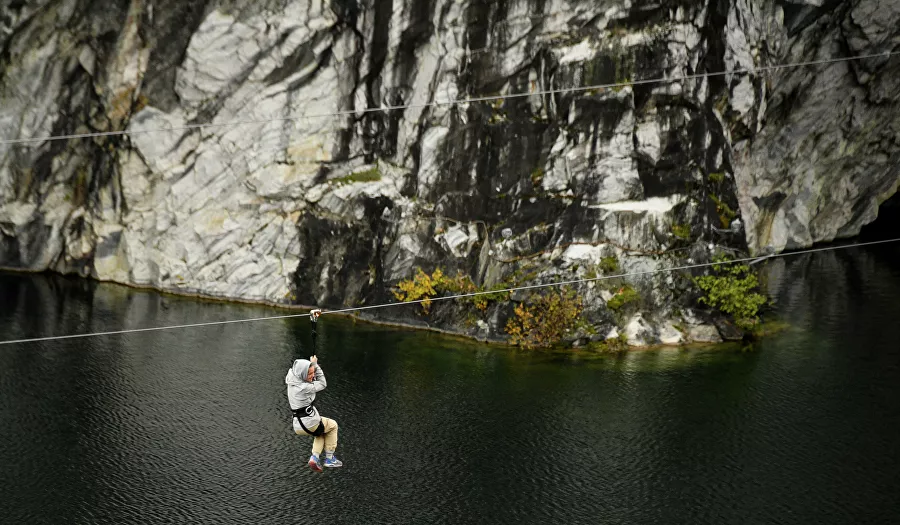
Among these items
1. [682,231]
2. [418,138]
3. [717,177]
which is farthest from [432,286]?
[717,177]

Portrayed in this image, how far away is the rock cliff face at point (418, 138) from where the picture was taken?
34344 mm

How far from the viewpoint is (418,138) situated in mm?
37906

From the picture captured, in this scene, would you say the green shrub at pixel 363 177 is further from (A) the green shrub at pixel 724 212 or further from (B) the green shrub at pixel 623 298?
(A) the green shrub at pixel 724 212

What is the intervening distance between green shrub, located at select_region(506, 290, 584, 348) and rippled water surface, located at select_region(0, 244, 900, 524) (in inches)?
48.9

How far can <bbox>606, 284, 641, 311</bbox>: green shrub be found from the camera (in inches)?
1314

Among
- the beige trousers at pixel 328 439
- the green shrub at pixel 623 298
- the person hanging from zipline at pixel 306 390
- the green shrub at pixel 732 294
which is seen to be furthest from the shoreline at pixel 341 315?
the person hanging from zipline at pixel 306 390

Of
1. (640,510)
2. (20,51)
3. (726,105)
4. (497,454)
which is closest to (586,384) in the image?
(497,454)

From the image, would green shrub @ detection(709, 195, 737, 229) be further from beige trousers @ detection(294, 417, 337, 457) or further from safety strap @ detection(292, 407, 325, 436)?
safety strap @ detection(292, 407, 325, 436)

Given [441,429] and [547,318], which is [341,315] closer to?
[547,318]

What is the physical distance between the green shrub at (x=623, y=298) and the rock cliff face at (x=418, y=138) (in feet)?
0.81

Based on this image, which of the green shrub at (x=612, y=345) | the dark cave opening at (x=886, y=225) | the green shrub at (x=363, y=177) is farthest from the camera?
the dark cave opening at (x=886, y=225)

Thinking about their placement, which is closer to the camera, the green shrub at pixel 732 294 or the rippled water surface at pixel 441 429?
the rippled water surface at pixel 441 429

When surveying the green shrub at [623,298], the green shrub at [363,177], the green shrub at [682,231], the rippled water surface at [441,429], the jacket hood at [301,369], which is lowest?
the rippled water surface at [441,429]

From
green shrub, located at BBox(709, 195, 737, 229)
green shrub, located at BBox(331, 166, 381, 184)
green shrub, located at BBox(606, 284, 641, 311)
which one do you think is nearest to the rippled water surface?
green shrub, located at BBox(606, 284, 641, 311)
